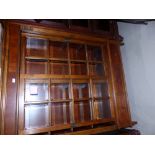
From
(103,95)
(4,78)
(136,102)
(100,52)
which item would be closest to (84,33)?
(100,52)

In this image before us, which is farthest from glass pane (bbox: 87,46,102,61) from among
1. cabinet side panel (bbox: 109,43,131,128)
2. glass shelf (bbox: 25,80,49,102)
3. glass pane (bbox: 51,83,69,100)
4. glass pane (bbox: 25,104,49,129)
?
glass pane (bbox: 25,104,49,129)

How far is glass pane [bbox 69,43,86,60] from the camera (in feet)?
3.99

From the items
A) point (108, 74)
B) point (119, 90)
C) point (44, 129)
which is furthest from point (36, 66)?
point (119, 90)

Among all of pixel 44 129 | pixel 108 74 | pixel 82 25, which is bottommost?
pixel 44 129

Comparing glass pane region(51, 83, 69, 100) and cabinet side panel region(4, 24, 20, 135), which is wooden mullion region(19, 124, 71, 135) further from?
glass pane region(51, 83, 69, 100)

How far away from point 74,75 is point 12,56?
1.51 ft

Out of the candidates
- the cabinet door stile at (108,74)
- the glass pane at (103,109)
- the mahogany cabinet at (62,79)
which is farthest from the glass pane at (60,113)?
the cabinet door stile at (108,74)

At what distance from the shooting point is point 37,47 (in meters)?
1.15

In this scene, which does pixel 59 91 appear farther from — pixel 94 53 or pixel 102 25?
pixel 102 25

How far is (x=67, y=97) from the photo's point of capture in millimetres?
1110

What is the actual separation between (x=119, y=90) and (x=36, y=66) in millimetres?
728

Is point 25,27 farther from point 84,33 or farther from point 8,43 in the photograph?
point 84,33

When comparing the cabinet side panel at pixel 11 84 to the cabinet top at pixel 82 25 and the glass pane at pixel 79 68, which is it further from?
the glass pane at pixel 79 68

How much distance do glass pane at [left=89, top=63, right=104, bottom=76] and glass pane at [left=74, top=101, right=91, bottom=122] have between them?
0.27 m
